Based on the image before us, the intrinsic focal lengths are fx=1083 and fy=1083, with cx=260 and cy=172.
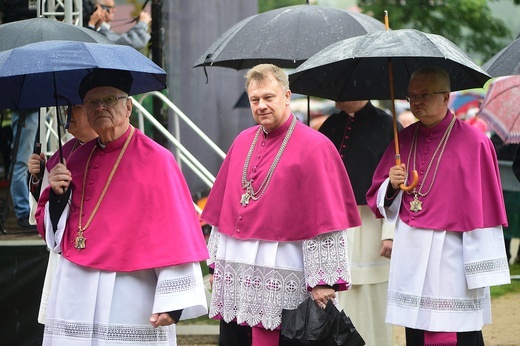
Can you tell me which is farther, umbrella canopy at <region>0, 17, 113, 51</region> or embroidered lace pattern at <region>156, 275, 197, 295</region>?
umbrella canopy at <region>0, 17, 113, 51</region>

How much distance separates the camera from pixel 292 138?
603cm

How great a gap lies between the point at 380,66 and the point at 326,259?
1.84 m

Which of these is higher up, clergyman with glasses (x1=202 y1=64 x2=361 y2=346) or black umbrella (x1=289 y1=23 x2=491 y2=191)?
black umbrella (x1=289 y1=23 x2=491 y2=191)

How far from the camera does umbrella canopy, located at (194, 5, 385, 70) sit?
24.5 ft

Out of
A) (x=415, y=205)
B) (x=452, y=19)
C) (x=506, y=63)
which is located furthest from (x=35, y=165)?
(x=452, y=19)

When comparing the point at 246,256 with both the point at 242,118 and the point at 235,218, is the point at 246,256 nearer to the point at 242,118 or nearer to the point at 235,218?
the point at 235,218

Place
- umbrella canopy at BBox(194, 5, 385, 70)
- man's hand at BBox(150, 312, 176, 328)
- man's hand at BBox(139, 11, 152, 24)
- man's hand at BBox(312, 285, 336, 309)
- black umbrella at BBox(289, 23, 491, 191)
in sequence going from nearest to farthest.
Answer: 1. man's hand at BBox(150, 312, 176, 328)
2. man's hand at BBox(312, 285, 336, 309)
3. black umbrella at BBox(289, 23, 491, 191)
4. umbrella canopy at BBox(194, 5, 385, 70)
5. man's hand at BBox(139, 11, 152, 24)

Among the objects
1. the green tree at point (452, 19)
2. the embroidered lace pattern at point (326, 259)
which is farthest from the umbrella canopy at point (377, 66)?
the green tree at point (452, 19)

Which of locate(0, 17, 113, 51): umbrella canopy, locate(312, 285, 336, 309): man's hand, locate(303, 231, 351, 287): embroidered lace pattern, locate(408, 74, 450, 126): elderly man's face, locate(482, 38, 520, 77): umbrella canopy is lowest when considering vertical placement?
locate(312, 285, 336, 309): man's hand

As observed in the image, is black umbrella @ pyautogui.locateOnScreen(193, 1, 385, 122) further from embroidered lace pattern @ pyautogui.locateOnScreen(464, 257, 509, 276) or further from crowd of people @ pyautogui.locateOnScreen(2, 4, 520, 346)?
embroidered lace pattern @ pyautogui.locateOnScreen(464, 257, 509, 276)

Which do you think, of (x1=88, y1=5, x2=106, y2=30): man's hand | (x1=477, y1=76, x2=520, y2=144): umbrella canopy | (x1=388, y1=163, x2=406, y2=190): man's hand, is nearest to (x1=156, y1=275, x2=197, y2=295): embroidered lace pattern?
(x1=388, y1=163, x2=406, y2=190): man's hand

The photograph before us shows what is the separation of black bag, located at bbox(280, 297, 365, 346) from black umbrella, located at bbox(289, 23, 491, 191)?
1082mm

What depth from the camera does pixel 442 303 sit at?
6.35 metres

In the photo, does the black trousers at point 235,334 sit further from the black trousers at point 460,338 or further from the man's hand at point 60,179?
the man's hand at point 60,179
